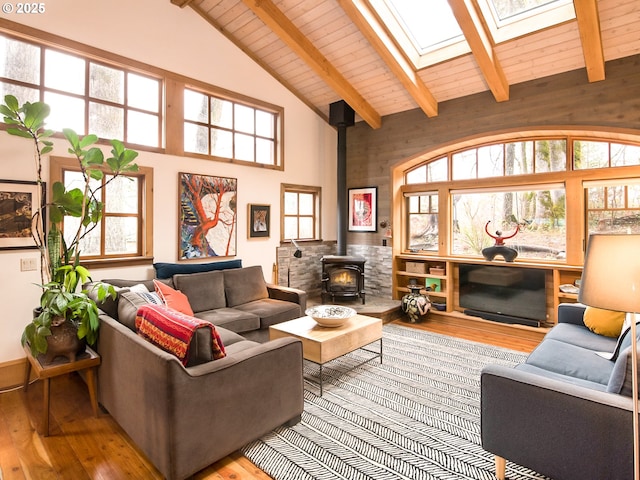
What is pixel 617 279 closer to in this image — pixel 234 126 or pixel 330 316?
pixel 330 316

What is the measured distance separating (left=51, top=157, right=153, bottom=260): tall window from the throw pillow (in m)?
4.40

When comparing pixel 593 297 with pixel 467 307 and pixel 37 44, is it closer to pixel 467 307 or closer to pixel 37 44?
pixel 467 307

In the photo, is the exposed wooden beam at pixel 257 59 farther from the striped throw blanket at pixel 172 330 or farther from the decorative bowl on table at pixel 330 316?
the striped throw blanket at pixel 172 330

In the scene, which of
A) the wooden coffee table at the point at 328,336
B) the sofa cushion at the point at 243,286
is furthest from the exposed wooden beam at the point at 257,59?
the wooden coffee table at the point at 328,336

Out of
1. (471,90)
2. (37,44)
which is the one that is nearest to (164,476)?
(37,44)

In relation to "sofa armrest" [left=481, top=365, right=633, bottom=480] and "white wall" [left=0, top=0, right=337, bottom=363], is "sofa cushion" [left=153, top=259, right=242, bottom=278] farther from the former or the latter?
"sofa armrest" [left=481, top=365, right=633, bottom=480]

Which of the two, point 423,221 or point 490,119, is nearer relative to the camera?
point 490,119

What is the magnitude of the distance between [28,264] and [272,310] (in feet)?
7.58

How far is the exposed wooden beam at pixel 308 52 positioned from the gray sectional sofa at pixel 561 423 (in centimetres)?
428

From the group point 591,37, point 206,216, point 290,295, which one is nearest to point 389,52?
point 591,37

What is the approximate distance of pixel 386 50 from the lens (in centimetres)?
433

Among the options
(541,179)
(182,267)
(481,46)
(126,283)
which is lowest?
(126,283)

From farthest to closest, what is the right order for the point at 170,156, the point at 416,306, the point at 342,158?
1. the point at 342,158
2. the point at 416,306
3. the point at 170,156

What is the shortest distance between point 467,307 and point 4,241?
17.5ft
